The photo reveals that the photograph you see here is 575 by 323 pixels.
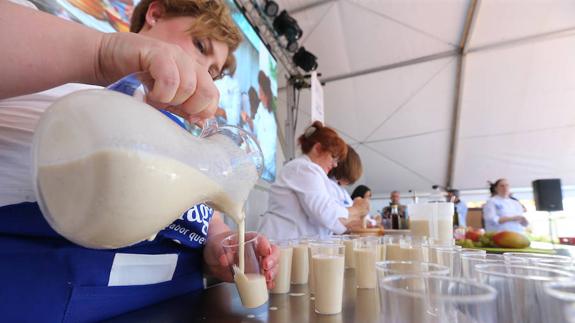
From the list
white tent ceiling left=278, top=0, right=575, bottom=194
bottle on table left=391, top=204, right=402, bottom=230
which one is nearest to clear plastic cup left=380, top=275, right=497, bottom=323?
bottle on table left=391, top=204, right=402, bottom=230

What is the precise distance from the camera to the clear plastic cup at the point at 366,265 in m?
0.70

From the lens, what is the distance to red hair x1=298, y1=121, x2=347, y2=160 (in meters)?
1.77

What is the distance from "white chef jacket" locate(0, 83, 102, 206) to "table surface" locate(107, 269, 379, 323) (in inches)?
9.5

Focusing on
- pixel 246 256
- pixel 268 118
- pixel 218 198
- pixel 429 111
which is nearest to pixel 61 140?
pixel 218 198

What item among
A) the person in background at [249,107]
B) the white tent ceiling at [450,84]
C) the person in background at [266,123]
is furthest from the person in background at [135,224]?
the white tent ceiling at [450,84]

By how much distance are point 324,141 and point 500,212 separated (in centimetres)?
284

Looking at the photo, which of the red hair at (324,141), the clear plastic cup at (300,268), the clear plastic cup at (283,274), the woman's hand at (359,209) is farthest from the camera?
the woman's hand at (359,209)

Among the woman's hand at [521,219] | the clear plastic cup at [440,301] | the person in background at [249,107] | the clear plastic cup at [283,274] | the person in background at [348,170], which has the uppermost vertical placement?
the person in background at [249,107]

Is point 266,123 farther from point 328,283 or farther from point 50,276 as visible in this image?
point 50,276

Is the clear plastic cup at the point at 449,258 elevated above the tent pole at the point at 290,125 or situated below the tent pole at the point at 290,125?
below

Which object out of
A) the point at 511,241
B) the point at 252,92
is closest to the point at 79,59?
the point at 511,241

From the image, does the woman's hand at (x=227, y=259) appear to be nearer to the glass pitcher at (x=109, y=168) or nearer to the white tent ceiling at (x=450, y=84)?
the glass pitcher at (x=109, y=168)

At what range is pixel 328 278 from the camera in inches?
22.5

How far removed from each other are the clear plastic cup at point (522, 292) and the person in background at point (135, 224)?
361 mm
